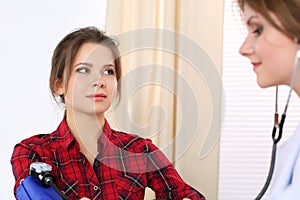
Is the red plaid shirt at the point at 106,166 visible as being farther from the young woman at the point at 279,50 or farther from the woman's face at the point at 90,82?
the young woman at the point at 279,50

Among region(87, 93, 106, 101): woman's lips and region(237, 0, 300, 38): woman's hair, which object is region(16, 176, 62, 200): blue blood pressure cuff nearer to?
region(87, 93, 106, 101): woman's lips

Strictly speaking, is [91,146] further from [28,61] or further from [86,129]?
[28,61]

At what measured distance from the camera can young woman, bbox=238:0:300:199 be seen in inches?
30.1

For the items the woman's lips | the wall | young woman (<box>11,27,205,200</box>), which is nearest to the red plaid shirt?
young woman (<box>11,27,205,200</box>)

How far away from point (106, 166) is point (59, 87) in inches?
9.4

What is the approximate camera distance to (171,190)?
1.31 meters

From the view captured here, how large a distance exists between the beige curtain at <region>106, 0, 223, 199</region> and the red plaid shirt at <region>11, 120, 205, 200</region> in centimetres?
19

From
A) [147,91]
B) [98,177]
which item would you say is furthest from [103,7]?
[98,177]

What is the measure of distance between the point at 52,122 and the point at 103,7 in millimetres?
418

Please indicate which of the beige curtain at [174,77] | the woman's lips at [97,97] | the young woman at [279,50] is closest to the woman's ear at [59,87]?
the woman's lips at [97,97]

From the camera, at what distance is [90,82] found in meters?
1.24

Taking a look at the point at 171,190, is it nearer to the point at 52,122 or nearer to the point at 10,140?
the point at 52,122

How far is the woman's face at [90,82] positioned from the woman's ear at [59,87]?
0.02m

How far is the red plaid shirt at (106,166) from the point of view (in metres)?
1.21
